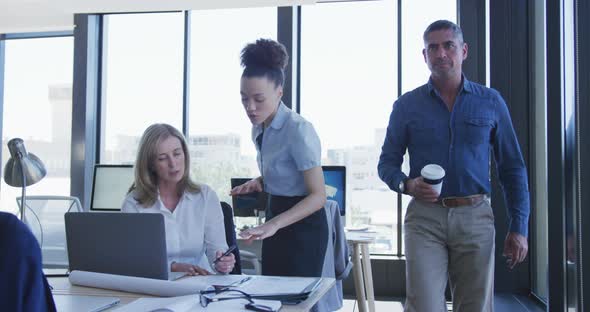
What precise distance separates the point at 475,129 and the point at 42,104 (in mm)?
4964

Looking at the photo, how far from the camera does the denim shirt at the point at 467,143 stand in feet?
6.28

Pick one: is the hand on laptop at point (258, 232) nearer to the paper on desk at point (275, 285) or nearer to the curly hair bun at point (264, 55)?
the paper on desk at point (275, 285)

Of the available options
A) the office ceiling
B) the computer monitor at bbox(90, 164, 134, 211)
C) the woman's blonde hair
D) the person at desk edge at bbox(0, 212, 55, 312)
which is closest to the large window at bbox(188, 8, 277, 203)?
the office ceiling

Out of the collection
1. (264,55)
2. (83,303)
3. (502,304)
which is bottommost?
(502,304)

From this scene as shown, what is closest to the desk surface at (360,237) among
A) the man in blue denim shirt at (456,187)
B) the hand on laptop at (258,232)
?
the man in blue denim shirt at (456,187)

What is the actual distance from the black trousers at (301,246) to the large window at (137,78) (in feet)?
11.6

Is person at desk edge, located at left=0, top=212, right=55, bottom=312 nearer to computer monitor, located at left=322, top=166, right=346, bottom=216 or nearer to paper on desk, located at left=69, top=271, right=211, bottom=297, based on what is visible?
paper on desk, located at left=69, top=271, right=211, bottom=297

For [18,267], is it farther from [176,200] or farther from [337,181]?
[337,181]

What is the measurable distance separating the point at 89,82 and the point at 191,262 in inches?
151

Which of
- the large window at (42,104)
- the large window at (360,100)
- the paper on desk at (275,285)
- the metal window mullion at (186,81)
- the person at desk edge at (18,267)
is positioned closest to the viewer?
the person at desk edge at (18,267)

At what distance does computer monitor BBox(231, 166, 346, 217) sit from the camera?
11.5ft

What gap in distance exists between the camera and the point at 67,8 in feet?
16.7

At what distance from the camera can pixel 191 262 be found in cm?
192

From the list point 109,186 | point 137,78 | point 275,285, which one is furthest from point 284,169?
point 137,78
